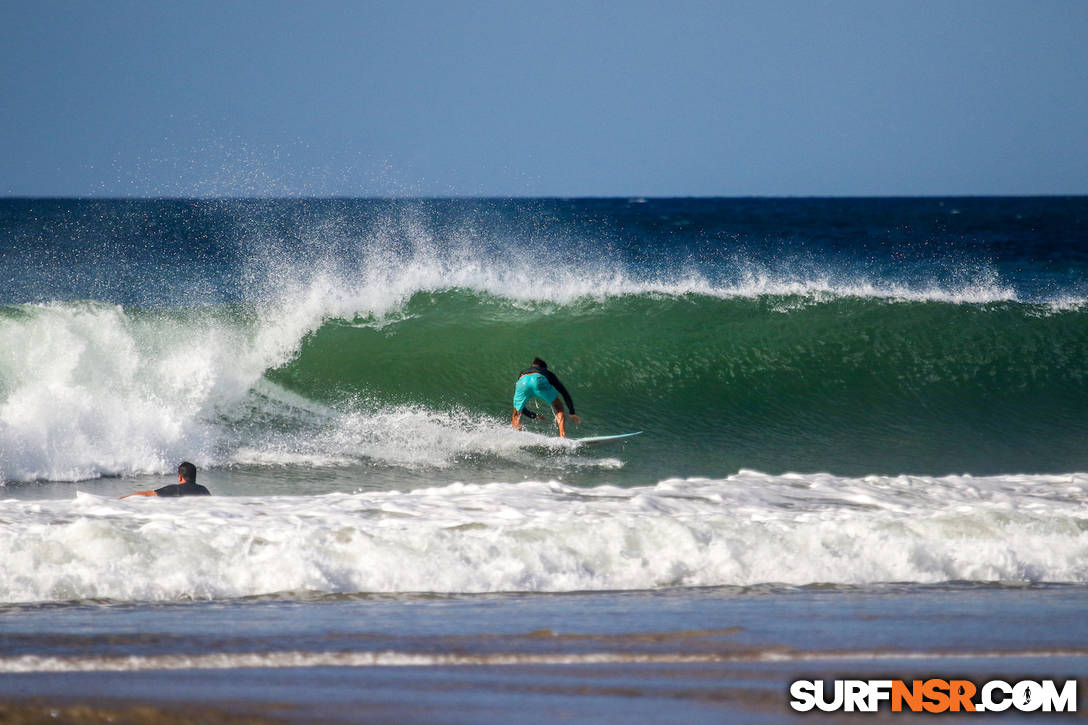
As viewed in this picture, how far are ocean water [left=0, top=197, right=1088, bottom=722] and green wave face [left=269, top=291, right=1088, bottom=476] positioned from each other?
61 millimetres

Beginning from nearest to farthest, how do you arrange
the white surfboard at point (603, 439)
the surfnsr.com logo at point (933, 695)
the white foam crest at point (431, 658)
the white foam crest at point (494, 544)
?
the surfnsr.com logo at point (933, 695) → the white foam crest at point (431, 658) → the white foam crest at point (494, 544) → the white surfboard at point (603, 439)

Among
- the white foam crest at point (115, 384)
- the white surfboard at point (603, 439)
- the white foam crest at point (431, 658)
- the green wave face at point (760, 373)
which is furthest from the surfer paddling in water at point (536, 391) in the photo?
the white foam crest at point (431, 658)

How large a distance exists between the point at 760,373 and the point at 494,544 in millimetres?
8868

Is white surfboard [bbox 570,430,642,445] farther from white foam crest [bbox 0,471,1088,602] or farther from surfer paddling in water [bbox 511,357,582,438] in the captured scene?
white foam crest [bbox 0,471,1088,602]

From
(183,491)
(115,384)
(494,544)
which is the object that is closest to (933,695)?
(494,544)

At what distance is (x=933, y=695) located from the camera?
3.95 m

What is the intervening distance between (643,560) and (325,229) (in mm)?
36325

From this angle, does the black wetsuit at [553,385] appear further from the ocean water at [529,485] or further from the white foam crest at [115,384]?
the white foam crest at [115,384]

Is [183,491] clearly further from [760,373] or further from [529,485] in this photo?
[760,373]

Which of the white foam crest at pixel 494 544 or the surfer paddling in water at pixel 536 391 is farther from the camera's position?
the surfer paddling in water at pixel 536 391

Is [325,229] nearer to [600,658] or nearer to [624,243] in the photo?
[624,243]

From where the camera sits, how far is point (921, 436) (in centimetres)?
1248

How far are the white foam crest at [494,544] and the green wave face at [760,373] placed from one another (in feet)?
12.2

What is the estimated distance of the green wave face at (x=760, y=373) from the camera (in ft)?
39.1
